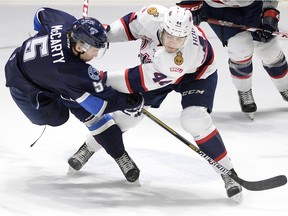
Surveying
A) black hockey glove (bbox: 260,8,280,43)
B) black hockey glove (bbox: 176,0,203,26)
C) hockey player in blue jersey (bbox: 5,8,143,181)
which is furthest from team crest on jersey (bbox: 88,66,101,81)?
black hockey glove (bbox: 260,8,280,43)

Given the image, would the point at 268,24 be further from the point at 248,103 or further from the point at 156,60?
the point at 156,60

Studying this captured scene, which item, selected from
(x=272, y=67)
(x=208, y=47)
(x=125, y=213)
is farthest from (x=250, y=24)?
(x=125, y=213)

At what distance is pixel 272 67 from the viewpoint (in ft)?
15.0

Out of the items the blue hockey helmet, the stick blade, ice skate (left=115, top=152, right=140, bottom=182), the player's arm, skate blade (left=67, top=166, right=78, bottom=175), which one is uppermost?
the blue hockey helmet

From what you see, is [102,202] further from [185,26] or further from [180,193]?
[185,26]

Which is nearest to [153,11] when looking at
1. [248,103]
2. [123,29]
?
[123,29]

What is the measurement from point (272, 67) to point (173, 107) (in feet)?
2.02

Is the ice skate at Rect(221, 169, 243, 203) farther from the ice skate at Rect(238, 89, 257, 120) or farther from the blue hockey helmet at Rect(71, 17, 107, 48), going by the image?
the ice skate at Rect(238, 89, 257, 120)

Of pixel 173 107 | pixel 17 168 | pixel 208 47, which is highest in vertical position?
pixel 208 47

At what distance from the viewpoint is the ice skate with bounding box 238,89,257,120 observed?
443 centimetres

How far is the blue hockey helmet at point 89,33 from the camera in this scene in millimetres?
3051

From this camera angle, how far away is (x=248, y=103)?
4445mm

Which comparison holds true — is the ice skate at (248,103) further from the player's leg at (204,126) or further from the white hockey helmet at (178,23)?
the white hockey helmet at (178,23)

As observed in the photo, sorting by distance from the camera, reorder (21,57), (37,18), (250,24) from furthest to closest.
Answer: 1. (250,24)
2. (37,18)
3. (21,57)
